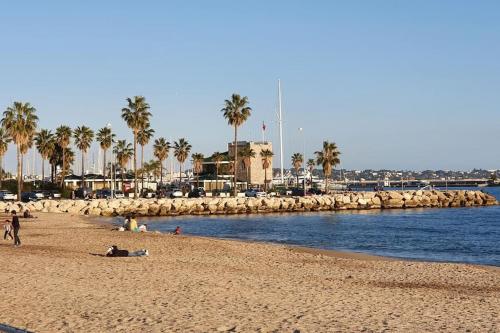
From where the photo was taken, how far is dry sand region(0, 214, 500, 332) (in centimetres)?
1217

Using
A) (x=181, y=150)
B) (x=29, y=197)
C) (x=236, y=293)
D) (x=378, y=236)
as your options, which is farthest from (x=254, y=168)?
(x=236, y=293)

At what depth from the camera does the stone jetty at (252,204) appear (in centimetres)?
6531

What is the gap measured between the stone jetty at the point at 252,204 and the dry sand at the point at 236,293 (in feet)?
129

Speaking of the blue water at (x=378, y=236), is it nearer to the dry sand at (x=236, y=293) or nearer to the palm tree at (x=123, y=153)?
the dry sand at (x=236, y=293)

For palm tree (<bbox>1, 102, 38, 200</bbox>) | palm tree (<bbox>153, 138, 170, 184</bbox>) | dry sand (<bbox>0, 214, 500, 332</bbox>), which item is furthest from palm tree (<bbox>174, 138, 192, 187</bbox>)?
dry sand (<bbox>0, 214, 500, 332</bbox>)

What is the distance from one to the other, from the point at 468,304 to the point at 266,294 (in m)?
4.91

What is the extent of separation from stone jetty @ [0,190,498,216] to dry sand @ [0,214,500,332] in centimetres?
3924

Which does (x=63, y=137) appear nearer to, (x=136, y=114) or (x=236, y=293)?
(x=136, y=114)

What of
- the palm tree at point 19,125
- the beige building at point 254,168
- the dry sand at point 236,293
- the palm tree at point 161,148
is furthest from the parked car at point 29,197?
the beige building at point 254,168

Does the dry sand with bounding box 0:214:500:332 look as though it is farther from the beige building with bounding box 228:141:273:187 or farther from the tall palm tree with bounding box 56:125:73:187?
the beige building with bounding box 228:141:273:187

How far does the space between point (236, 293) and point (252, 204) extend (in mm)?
62155

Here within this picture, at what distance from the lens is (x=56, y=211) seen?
63312 millimetres

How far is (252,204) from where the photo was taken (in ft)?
256

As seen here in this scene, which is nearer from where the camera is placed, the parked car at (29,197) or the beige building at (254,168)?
the parked car at (29,197)
